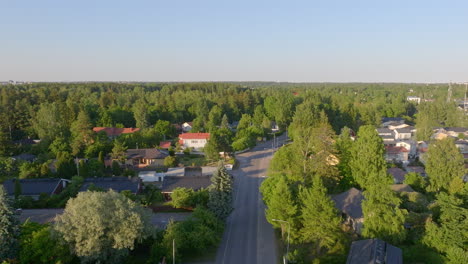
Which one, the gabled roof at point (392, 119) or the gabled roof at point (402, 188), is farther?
the gabled roof at point (392, 119)

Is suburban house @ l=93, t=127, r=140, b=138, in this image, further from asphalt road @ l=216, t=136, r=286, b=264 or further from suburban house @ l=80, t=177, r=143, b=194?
asphalt road @ l=216, t=136, r=286, b=264

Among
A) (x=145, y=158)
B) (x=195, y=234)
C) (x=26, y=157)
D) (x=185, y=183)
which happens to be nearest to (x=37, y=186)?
(x=145, y=158)

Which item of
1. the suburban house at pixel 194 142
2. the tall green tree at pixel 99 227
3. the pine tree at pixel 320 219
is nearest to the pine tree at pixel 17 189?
the tall green tree at pixel 99 227

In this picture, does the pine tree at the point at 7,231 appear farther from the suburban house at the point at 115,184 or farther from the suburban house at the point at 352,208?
the suburban house at the point at 352,208

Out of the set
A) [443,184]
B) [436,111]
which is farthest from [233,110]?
[443,184]

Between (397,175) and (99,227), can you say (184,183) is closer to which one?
(99,227)
